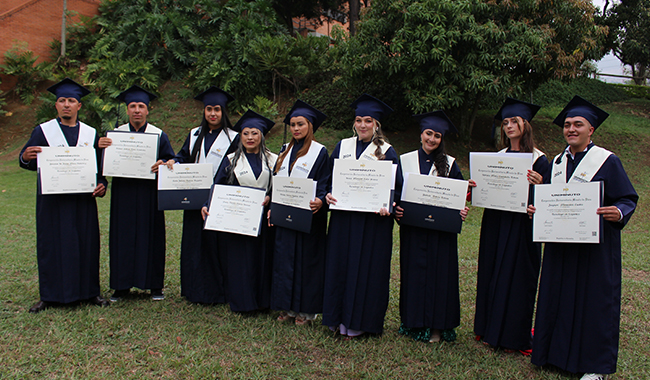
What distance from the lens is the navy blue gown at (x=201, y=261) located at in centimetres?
517

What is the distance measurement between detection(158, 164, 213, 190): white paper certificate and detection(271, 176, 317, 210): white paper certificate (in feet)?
3.00

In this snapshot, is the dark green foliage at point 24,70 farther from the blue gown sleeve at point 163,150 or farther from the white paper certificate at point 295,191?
the white paper certificate at point 295,191

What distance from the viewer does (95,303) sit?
511 cm

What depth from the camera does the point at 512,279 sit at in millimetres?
4055

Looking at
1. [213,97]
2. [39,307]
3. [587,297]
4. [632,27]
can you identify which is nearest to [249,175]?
[213,97]

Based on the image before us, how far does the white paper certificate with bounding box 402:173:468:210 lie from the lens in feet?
13.0

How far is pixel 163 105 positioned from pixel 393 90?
30.8ft

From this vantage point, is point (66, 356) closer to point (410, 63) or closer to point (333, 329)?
point (333, 329)

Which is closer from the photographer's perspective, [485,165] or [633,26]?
[485,165]

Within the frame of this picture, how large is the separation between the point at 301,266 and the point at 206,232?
131 centimetres

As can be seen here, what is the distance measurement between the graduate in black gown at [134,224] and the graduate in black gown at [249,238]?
0.93 metres

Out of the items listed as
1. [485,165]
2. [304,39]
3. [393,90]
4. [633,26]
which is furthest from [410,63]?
[633,26]

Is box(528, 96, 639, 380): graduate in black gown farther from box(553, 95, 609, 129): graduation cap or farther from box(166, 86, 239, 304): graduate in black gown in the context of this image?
box(166, 86, 239, 304): graduate in black gown

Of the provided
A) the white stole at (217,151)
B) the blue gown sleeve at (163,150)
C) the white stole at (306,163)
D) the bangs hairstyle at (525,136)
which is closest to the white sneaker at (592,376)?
the bangs hairstyle at (525,136)
